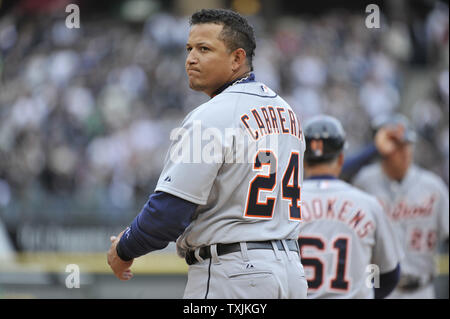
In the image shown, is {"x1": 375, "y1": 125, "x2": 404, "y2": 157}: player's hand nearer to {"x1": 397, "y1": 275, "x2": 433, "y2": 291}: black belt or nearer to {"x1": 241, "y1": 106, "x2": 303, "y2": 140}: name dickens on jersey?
{"x1": 397, "y1": 275, "x2": 433, "y2": 291}: black belt

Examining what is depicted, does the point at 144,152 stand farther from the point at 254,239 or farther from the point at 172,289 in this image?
the point at 254,239

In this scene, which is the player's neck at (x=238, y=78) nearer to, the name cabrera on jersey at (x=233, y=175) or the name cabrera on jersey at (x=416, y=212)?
the name cabrera on jersey at (x=233, y=175)

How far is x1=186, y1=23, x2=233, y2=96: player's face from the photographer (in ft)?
11.2

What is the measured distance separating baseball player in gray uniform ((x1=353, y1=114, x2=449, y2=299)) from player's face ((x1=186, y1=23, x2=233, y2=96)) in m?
2.71

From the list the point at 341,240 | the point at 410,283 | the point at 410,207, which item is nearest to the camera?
the point at 341,240

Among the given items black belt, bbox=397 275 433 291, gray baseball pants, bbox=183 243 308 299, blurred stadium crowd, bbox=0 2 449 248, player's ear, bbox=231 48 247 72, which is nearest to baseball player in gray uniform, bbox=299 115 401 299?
gray baseball pants, bbox=183 243 308 299

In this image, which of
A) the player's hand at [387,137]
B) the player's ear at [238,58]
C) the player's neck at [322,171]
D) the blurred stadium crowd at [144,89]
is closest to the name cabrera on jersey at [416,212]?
the player's hand at [387,137]

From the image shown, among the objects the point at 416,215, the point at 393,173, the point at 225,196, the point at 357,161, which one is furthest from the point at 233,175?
the point at 393,173

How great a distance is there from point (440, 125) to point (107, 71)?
7473 millimetres

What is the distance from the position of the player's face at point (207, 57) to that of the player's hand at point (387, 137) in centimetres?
263

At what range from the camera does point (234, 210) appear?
3227mm

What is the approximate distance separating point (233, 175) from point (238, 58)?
2.10ft

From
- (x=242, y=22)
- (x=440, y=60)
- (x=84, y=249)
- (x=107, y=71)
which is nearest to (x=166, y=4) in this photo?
(x=107, y=71)

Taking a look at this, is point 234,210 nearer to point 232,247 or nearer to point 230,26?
point 232,247
